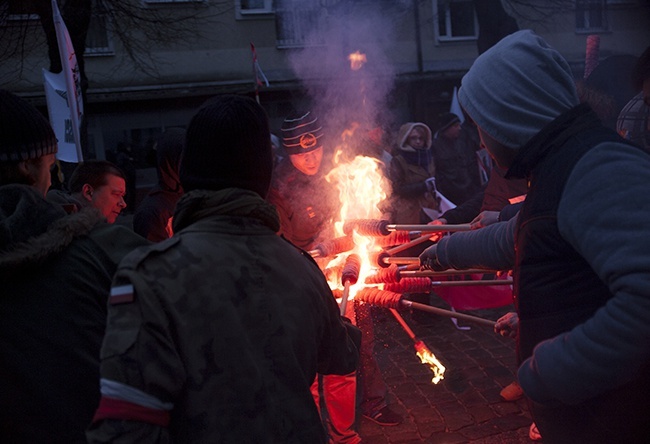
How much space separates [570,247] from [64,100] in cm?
573

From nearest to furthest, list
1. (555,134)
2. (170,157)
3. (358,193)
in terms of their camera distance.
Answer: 1. (555,134)
2. (170,157)
3. (358,193)

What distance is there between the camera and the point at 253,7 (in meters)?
19.7

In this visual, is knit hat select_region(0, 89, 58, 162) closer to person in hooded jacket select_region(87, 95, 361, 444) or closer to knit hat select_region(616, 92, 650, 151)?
person in hooded jacket select_region(87, 95, 361, 444)

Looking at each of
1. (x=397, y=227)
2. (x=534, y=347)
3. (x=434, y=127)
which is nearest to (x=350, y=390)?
(x=397, y=227)

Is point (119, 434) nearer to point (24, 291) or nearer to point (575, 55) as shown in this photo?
point (24, 291)

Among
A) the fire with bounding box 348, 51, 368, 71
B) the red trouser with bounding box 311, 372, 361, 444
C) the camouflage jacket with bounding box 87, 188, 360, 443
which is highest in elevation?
the fire with bounding box 348, 51, 368, 71

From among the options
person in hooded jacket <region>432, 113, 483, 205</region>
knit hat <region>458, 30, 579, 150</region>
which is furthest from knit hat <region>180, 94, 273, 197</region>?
person in hooded jacket <region>432, 113, 483, 205</region>

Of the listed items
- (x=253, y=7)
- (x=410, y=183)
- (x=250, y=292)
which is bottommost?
(x=410, y=183)

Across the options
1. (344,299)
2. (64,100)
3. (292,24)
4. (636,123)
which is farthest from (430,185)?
(292,24)

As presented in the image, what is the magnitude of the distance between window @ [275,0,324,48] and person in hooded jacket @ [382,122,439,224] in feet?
32.1

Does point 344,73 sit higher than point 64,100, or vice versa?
point 344,73

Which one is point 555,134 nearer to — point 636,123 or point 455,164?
point 636,123

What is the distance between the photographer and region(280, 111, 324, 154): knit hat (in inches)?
193

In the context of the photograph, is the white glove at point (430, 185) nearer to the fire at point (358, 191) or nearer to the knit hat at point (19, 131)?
the fire at point (358, 191)
